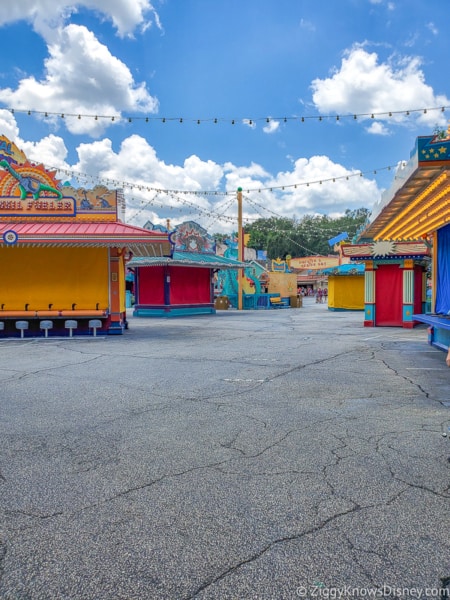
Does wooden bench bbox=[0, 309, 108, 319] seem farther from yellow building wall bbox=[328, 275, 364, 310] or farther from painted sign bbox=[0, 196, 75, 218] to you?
yellow building wall bbox=[328, 275, 364, 310]

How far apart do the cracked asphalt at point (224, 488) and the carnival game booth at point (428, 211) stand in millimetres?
3216

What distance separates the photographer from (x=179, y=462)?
4.17m

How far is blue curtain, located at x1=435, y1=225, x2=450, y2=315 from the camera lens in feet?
38.9

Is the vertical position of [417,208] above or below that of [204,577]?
above

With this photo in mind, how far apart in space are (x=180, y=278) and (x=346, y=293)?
432 inches

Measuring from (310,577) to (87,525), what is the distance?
1473mm

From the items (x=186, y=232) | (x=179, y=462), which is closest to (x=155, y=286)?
(x=186, y=232)

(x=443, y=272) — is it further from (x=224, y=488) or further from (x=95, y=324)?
(x=95, y=324)

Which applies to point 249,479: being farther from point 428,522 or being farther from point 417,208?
point 417,208

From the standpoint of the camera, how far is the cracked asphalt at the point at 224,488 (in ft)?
8.28

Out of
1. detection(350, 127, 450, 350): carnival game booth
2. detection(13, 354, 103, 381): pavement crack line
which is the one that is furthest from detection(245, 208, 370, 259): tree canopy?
detection(13, 354, 103, 381): pavement crack line

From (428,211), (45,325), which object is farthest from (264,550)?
(45,325)

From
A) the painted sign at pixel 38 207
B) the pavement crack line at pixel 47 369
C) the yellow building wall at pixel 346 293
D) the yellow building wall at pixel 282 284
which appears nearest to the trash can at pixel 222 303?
the yellow building wall at pixel 282 284

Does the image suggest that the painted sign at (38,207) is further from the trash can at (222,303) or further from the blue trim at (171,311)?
the trash can at (222,303)
